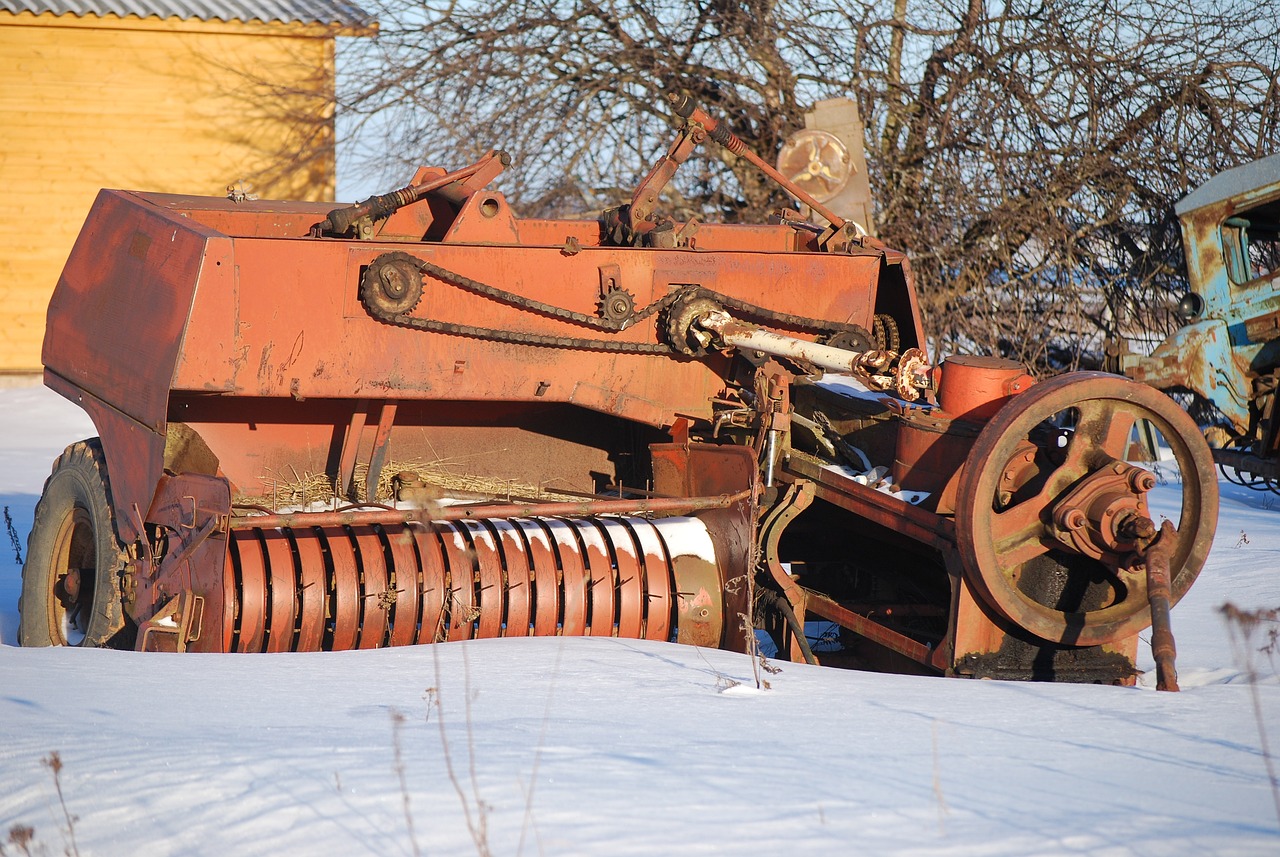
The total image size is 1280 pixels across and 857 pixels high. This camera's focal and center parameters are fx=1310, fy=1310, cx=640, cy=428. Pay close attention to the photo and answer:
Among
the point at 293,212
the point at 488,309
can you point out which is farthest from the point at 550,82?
the point at 488,309

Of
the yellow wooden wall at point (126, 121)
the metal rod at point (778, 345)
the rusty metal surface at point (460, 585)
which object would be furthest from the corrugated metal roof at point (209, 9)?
the rusty metal surface at point (460, 585)

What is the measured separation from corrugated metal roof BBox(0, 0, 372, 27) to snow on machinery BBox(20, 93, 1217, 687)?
777 centimetres

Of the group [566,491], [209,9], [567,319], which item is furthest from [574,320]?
[209,9]

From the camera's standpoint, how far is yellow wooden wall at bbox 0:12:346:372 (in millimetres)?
13367

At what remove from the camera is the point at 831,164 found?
723cm

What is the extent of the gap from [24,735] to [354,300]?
2.23m

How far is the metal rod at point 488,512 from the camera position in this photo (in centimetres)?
472

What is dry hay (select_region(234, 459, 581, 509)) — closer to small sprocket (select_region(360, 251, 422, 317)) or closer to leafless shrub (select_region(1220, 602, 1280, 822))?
small sprocket (select_region(360, 251, 422, 317))

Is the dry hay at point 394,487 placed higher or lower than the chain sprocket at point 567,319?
lower

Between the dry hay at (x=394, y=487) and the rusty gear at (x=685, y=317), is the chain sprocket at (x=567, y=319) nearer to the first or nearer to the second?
the rusty gear at (x=685, y=317)

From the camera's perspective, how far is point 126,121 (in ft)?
44.8

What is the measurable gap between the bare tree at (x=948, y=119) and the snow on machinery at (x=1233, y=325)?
10.3ft

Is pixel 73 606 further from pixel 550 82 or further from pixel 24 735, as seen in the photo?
pixel 550 82

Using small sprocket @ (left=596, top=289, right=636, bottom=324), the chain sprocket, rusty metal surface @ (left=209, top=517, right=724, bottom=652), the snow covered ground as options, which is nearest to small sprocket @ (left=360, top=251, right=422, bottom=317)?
the chain sprocket
